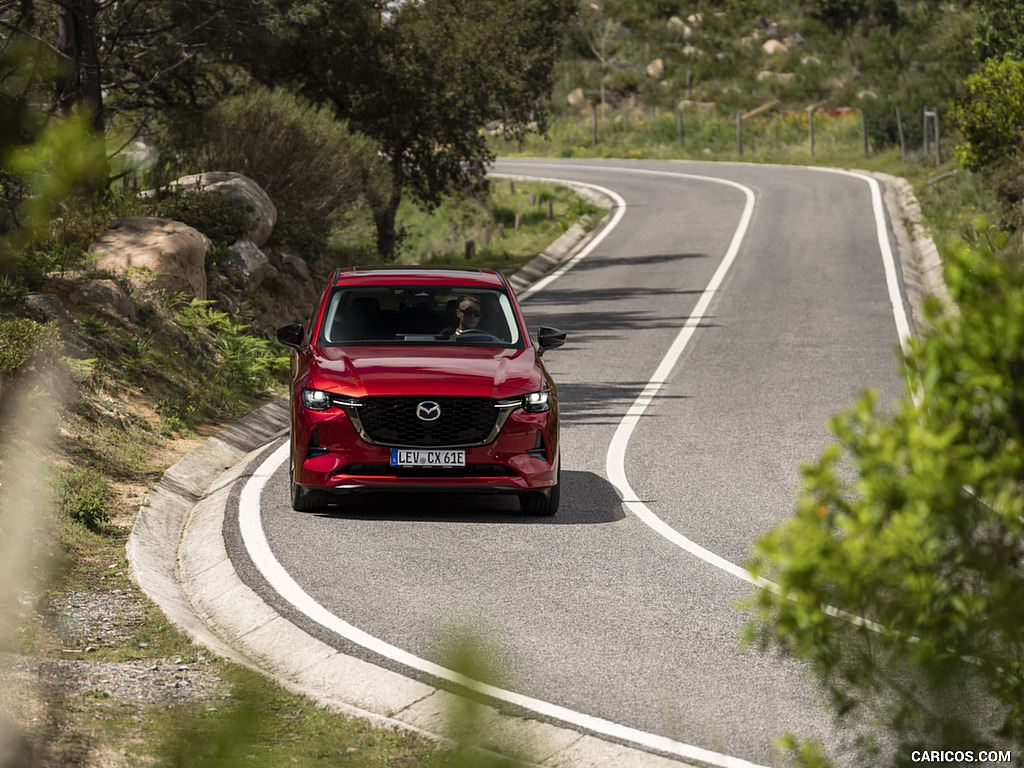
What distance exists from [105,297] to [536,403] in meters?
6.83

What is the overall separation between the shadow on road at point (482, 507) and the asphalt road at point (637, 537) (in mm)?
32

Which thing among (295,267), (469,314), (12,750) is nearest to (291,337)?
(469,314)

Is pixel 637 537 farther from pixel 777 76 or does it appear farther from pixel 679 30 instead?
pixel 679 30

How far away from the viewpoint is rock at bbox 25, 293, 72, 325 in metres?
13.1

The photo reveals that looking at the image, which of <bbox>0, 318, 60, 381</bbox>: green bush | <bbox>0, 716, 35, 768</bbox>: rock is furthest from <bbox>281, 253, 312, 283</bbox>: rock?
<bbox>0, 716, 35, 768</bbox>: rock

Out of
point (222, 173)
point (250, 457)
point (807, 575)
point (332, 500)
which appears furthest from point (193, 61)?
point (807, 575)

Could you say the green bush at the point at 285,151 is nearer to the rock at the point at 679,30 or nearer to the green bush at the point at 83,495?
the green bush at the point at 83,495

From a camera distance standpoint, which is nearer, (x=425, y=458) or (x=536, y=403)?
(x=425, y=458)

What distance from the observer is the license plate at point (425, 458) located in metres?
9.46

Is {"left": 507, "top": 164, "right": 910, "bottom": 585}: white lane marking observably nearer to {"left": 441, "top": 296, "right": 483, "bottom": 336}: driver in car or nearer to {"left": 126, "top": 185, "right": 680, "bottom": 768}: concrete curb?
{"left": 126, "top": 185, "right": 680, "bottom": 768}: concrete curb

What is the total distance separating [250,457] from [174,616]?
5.17m

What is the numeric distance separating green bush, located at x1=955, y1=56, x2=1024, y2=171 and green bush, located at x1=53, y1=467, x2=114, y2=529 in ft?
59.6

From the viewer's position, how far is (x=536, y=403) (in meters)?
9.77

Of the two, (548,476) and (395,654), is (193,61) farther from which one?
(395,654)
